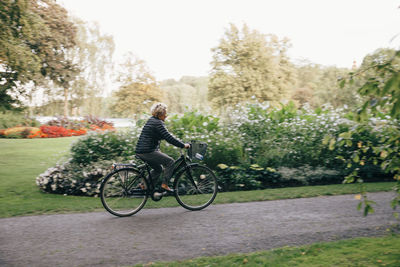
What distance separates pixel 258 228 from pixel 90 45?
51.4m

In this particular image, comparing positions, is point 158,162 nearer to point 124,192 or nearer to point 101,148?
point 124,192

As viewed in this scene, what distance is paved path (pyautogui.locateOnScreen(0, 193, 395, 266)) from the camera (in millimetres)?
4336

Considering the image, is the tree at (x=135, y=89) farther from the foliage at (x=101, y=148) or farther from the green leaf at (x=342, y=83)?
the green leaf at (x=342, y=83)

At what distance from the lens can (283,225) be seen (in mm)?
5438

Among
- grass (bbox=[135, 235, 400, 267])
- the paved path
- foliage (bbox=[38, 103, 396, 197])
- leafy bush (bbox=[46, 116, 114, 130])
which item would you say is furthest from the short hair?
leafy bush (bbox=[46, 116, 114, 130])

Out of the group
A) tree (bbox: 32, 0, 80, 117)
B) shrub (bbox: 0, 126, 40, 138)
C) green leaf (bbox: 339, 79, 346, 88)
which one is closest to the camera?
green leaf (bbox: 339, 79, 346, 88)

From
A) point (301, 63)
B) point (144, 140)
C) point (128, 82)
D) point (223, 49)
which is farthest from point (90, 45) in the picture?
point (144, 140)

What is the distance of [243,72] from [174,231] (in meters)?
31.2

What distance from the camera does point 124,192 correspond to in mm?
6277

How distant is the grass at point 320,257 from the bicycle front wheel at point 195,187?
99.2 inches

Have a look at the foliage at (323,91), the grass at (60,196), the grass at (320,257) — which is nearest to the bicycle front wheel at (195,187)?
the grass at (60,196)

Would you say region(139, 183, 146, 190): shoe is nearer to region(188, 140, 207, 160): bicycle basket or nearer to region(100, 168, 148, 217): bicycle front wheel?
region(100, 168, 148, 217): bicycle front wheel

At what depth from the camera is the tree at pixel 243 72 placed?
34.6 meters

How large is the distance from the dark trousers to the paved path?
748 mm
